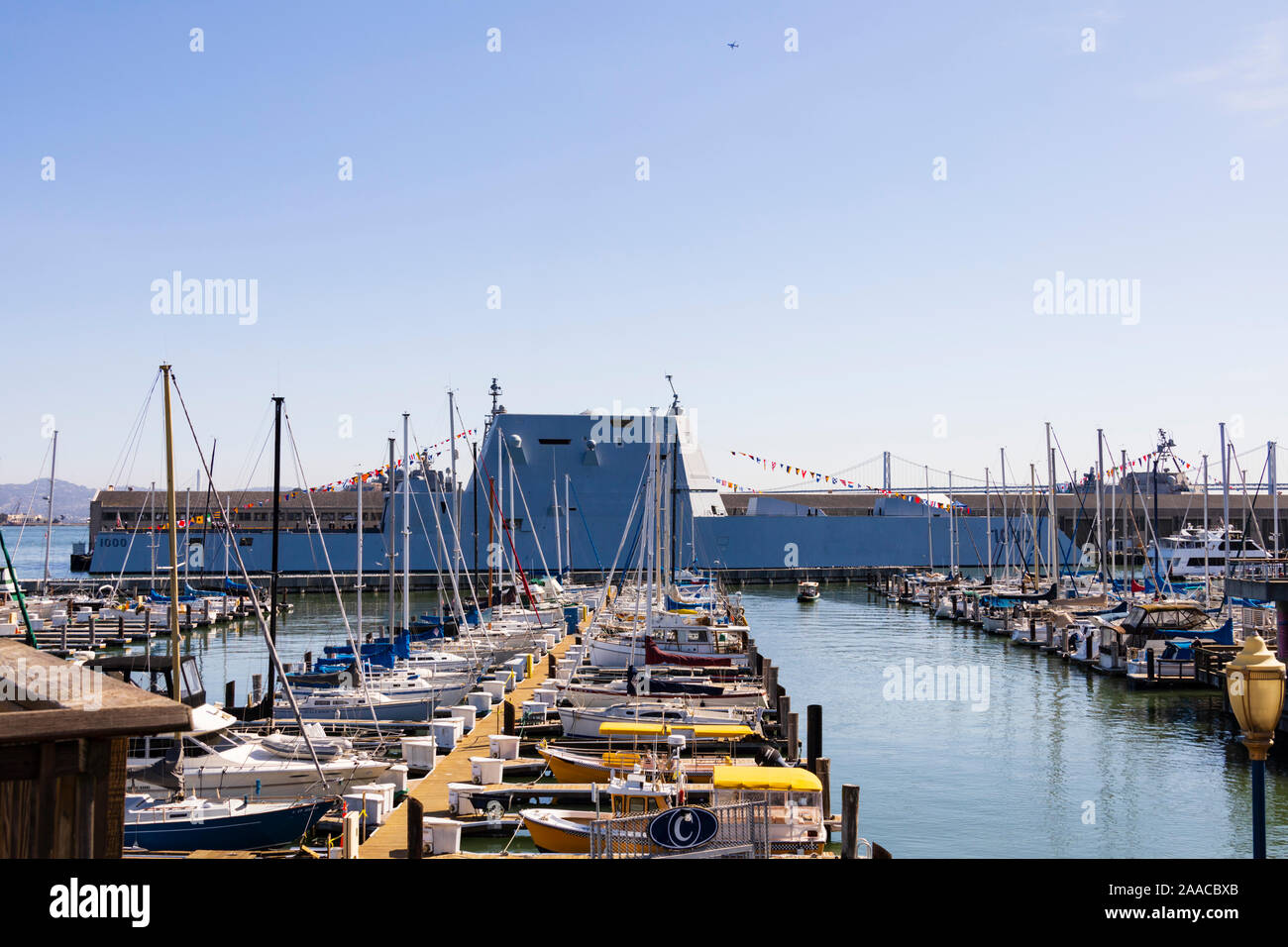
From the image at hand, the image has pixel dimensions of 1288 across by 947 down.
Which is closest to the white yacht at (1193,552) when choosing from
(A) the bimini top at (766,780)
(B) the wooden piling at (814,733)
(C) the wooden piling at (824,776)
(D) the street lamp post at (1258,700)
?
(B) the wooden piling at (814,733)

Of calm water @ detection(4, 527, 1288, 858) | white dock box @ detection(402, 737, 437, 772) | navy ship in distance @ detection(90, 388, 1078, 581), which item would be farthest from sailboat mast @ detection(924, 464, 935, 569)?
white dock box @ detection(402, 737, 437, 772)

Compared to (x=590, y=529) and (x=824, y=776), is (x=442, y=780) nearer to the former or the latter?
(x=824, y=776)

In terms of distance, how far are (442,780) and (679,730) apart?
3561 mm

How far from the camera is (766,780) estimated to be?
12.0m

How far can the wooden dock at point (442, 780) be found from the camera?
12.2 metres

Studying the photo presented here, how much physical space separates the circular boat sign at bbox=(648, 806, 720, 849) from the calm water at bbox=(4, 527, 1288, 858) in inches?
179

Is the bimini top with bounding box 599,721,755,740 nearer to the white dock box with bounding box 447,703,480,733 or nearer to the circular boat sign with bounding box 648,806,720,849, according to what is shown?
the white dock box with bounding box 447,703,480,733

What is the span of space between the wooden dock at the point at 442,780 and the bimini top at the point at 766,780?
11.1ft
